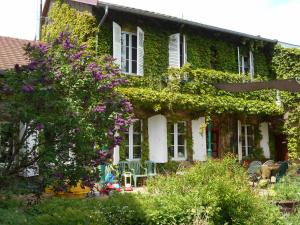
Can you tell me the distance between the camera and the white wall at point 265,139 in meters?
19.0

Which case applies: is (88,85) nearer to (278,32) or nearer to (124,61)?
(124,61)

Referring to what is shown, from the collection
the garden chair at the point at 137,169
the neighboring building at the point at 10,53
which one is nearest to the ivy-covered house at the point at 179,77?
the garden chair at the point at 137,169

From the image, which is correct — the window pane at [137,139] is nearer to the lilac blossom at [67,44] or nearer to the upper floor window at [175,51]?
the upper floor window at [175,51]

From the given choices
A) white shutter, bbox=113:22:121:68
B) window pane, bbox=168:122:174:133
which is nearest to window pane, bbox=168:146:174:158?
window pane, bbox=168:122:174:133

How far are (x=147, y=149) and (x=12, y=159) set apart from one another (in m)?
7.96

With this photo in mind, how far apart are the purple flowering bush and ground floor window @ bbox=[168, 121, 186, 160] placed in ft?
27.1

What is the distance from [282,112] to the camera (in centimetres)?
1870

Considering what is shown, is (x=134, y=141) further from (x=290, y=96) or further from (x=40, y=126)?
(x=40, y=126)

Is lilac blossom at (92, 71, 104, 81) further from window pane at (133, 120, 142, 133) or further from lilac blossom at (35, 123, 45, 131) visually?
window pane at (133, 120, 142, 133)

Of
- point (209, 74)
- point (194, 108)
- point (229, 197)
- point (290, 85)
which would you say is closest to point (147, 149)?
point (194, 108)

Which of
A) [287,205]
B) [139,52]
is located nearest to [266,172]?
[287,205]

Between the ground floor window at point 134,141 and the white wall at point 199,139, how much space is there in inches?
94.5

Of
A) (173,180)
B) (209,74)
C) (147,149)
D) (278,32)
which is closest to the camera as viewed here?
(173,180)

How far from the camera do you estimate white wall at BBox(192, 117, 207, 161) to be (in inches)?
634
